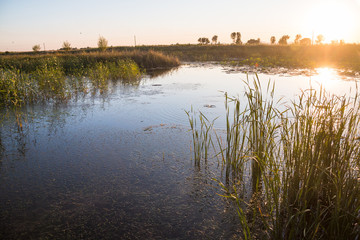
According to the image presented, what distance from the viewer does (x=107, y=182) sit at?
3688 mm

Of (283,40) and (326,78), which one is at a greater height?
(283,40)

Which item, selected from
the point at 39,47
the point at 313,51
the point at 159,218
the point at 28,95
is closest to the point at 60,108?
the point at 28,95

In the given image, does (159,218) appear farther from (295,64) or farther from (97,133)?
(295,64)

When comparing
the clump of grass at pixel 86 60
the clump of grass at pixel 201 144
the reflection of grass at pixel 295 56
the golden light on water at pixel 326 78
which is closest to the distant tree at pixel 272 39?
the reflection of grass at pixel 295 56

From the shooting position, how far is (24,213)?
2996 millimetres

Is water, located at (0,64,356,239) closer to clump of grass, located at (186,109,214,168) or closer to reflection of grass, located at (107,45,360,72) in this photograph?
clump of grass, located at (186,109,214,168)

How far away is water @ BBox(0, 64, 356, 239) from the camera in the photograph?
2752 mm

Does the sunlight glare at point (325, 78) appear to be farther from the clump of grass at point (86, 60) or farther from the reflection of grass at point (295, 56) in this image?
the clump of grass at point (86, 60)

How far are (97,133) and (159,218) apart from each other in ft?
11.4

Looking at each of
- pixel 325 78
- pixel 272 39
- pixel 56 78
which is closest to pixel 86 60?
pixel 56 78

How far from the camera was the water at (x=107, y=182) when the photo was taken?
2752mm

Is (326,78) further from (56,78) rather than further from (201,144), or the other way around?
(56,78)

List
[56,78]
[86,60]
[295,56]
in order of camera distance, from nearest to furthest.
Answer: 1. [56,78]
2. [86,60]
3. [295,56]

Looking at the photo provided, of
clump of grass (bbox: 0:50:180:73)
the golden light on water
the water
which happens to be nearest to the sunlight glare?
the golden light on water
